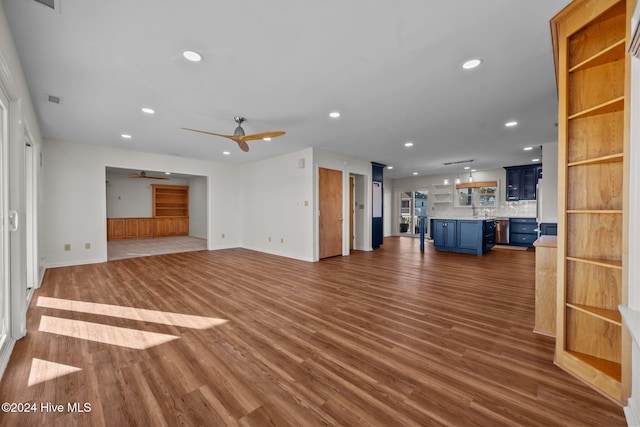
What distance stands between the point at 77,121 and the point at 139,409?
4556mm

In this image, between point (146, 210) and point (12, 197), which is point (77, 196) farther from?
point (146, 210)

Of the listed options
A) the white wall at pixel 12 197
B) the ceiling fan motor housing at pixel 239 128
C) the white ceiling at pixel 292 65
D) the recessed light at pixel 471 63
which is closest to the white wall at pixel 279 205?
the white ceiling at pixel 292 65

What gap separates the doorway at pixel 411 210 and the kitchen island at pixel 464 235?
11.7 feet

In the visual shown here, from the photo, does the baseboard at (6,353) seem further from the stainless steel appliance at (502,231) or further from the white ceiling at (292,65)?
the stainless steel appliance at (502,231)

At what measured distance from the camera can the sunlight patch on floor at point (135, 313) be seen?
2590 mm

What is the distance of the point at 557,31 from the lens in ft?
6.39

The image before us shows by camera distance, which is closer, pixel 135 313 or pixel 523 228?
pixel 135 313

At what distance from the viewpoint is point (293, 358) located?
198 centimetres

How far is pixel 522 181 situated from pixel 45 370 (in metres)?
10.3

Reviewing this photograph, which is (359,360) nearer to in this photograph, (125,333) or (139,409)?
(139,409)

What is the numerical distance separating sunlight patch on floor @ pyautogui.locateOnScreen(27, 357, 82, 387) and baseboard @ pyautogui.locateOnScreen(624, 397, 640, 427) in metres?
3.24

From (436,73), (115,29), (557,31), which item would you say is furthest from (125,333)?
(557,31)

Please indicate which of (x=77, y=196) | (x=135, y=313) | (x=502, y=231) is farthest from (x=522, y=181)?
(x=77, y=196)

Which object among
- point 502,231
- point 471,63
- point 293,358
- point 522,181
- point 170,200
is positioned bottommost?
point 293,358
